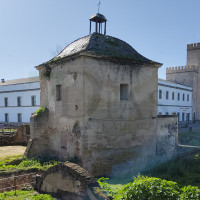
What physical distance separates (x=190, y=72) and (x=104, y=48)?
3066 cm

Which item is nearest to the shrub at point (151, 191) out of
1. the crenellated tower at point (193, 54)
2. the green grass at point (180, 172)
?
the green grass at point (180, 172)

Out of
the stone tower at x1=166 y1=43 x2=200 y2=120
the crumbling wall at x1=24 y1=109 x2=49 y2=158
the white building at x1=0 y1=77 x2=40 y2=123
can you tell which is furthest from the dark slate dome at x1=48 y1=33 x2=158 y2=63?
the stone tower at x1=166 y1=43 x2=200 y2=120

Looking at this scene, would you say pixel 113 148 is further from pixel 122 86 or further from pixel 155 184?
pixel 155 184

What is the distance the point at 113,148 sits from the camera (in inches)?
454

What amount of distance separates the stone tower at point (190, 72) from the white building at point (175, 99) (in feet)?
5.00

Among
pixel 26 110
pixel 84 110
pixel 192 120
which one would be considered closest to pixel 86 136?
pixel 84 110

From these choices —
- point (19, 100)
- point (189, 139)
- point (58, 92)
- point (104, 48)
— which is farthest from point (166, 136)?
point (19, 100)

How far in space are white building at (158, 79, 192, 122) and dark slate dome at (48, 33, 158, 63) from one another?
59.8ft

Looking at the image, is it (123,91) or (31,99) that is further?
(31,99)

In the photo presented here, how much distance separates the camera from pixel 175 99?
34.9m

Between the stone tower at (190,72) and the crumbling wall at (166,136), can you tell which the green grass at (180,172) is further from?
the stone tower at (190,72)

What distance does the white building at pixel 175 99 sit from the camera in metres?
Answer: 31.2

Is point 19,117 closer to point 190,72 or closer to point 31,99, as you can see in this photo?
point 31,99

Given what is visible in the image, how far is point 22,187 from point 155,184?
→ 7060 millimetres
